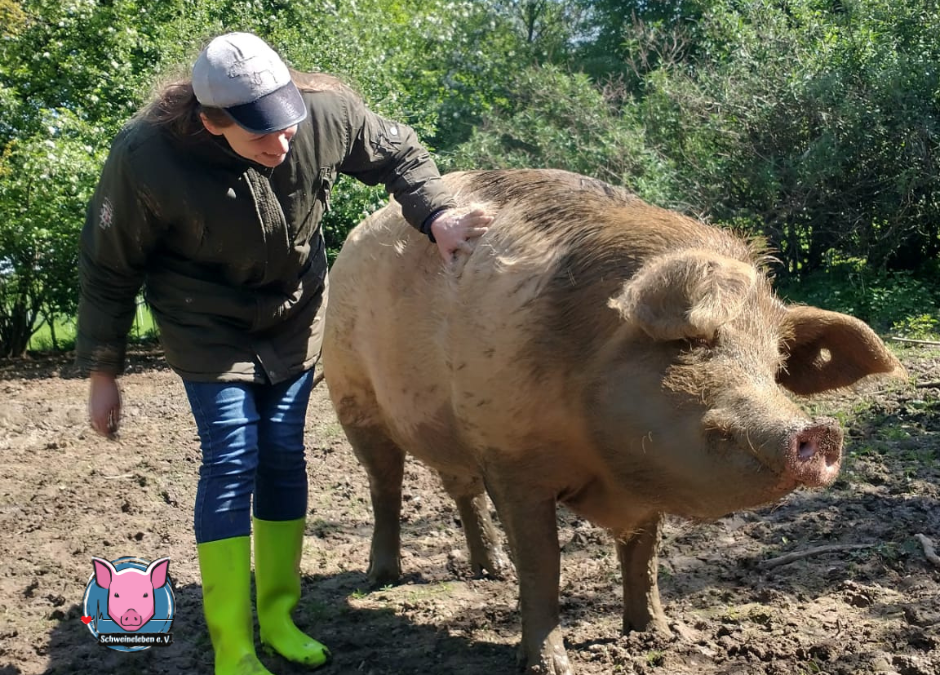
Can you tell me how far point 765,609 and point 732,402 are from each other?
4.78 ft

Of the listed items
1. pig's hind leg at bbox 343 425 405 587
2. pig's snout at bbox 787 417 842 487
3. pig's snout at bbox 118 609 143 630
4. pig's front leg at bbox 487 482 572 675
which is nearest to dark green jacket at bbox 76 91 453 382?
pig's front leg at bbox 487 482 572 675

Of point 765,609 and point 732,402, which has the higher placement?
point 732,402

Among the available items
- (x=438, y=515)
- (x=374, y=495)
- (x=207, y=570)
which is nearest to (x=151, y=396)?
(x=438, y=515)

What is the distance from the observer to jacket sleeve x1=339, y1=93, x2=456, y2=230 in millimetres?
3361

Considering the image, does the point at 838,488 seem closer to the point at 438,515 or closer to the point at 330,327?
the point at 438,515

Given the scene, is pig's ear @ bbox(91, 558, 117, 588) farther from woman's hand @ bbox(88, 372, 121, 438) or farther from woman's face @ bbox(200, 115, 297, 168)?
woman's face @ bbox(200, 115, 297, 168)

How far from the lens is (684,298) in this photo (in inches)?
100

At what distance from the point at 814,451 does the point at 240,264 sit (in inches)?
71.3

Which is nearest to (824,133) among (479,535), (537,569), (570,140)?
(570,140)

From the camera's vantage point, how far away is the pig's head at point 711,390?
7.88ft

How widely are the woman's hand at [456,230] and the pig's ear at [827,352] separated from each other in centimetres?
108

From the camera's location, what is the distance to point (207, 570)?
312cm

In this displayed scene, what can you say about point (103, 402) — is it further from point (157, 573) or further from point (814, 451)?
point (814, 451)

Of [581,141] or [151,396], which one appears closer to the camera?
[151,396]
